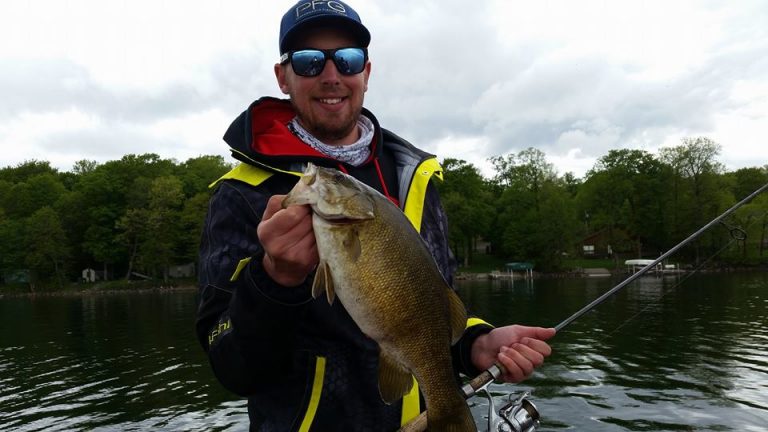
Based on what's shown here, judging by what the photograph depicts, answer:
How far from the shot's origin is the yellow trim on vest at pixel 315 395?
Result: 8.59ft

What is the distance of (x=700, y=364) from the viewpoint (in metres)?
16.3

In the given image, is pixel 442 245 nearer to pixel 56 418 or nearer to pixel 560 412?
pixel 560 412

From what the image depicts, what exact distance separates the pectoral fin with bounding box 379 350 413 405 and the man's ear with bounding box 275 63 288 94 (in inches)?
65.3

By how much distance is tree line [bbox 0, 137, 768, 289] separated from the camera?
67.9m

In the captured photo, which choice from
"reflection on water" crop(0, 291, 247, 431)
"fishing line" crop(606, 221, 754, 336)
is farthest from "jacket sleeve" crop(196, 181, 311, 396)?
"reflection on water" crop(0, 291, 247, 431)

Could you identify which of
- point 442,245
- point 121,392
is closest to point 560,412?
point 442,245

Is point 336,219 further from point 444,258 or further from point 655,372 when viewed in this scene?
point 655,372

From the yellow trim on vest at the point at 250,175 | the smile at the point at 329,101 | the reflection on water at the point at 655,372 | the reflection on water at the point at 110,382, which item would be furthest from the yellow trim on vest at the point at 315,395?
the reflection on water at the point at 110,382

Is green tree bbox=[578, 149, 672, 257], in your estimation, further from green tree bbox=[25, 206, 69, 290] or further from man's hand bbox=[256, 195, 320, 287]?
man's hand bbox=[256, 195, 320, 287]

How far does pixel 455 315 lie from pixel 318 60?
1.54m

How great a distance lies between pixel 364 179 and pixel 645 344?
19.2 metres

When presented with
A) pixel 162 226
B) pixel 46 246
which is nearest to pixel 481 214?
pixel 162 226

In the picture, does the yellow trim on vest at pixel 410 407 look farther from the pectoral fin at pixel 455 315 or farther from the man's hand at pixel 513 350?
the man's hand at pixel 513 350

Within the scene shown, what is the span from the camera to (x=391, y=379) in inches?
98.7
